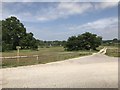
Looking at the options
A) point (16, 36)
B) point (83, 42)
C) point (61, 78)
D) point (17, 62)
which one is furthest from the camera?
point (83, 42)

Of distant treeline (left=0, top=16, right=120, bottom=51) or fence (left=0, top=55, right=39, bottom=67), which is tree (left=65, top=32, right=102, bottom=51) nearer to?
distant treeline (left=0, top=16, right=120, bottom=51)

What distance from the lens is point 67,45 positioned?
96062mm

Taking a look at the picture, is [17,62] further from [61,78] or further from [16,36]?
[16,36]

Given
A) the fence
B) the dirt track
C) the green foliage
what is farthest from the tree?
the dirt track

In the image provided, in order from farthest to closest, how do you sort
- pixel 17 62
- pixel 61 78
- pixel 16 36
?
pixel 16 36
pixel 17 62
pixel 61 78

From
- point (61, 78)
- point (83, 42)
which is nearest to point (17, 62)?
point (61, 78)

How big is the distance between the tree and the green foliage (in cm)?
1459

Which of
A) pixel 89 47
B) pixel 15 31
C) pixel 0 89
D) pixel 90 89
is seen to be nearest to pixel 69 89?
pixel 90 89

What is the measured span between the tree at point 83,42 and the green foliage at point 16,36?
47.9ft

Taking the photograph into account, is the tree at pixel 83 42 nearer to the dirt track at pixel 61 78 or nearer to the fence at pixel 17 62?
the fence at pixel 17 62

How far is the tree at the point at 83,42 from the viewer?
9394 cm

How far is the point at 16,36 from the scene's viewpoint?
84812mm

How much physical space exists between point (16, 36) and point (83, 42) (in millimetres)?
24971

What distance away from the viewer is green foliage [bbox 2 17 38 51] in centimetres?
8238
